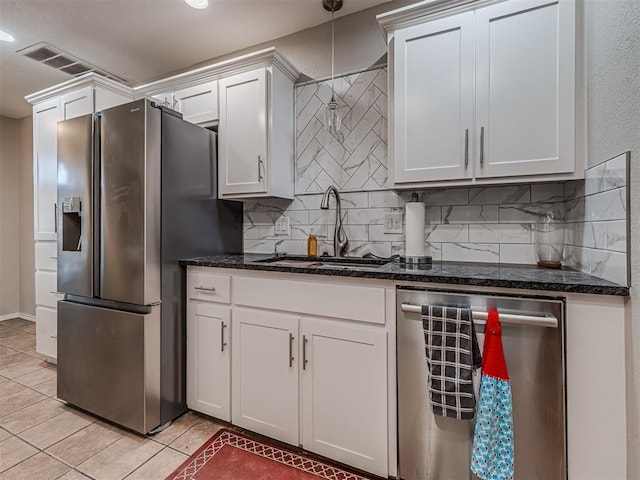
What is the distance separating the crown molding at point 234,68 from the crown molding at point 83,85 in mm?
397

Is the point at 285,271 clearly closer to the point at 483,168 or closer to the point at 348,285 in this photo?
the point at 348,285

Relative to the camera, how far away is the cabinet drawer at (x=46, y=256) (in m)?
2.77

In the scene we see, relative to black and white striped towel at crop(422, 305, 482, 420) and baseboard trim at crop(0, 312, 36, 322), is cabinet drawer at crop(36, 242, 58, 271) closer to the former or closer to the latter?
baseboard trim at crop(0, 312, 36, 322)

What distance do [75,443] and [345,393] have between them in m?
1.50

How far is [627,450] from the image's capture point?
3.48 ft

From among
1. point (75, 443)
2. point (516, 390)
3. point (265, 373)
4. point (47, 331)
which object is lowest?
point (75, 443)

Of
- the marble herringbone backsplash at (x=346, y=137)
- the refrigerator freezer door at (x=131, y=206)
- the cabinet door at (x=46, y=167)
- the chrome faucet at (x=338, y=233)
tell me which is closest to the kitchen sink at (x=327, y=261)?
the chrome faucet at (x=338, y=233)

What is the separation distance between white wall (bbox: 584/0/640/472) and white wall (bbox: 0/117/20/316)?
19.2ft

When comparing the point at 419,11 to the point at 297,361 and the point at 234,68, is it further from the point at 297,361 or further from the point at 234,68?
the point at 297,361

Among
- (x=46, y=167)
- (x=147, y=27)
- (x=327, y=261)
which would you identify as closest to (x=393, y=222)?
(x=327, y=261)

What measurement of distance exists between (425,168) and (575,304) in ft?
2.87

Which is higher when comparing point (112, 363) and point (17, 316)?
point (112, 363)

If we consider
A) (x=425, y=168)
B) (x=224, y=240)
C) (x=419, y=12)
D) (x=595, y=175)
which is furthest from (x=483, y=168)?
(x=224, y=240)

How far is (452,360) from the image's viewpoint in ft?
4.00
